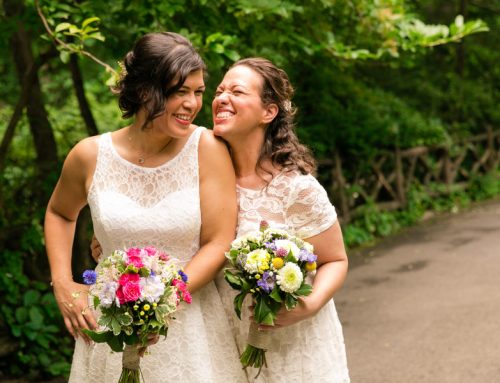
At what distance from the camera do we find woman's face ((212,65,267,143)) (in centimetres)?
→ 306

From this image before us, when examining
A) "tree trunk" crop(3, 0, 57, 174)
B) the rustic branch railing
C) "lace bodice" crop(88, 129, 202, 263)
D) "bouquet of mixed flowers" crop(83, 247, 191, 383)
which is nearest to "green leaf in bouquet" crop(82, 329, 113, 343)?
"bouquet of mixed flowers" crop(83, 247, 191, 383)

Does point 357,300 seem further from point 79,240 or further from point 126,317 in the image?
point 126,317

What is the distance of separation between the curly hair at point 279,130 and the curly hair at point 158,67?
0.34m

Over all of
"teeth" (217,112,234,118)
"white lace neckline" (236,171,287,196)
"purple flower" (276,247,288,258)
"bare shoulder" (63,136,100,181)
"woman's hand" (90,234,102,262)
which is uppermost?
"teeth" (217,112,234,118)

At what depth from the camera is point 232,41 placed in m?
4.56

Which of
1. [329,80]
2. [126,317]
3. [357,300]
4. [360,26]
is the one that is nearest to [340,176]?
[329,80]

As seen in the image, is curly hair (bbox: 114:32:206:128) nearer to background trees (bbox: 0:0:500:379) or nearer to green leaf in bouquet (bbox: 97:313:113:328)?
green leaf in bouquet (bbox: 97:313:113:328)

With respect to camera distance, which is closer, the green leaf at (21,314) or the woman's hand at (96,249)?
the woman's hand at (96,249)

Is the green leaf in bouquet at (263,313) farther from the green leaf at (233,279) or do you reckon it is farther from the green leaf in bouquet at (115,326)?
the green leaf in bouquet at (115,326)

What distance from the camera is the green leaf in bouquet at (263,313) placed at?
2.82 meters

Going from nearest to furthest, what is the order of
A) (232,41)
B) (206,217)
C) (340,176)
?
(206,217)
(232,41)
(340,176)

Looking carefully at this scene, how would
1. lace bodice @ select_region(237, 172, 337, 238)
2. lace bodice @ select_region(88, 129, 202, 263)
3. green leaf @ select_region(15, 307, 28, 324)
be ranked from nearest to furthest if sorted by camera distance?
lace bodice @ select_region(88, 129, 202, 263) < lace bodice @ select_region(237, 172, 337, 238) < green leaf @ select_region(15, 307, 28, 324)

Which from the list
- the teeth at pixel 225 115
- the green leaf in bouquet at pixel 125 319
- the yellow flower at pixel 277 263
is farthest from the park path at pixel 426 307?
the green leaf in bouquet at pixel 125 319

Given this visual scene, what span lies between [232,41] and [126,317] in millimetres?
2426
